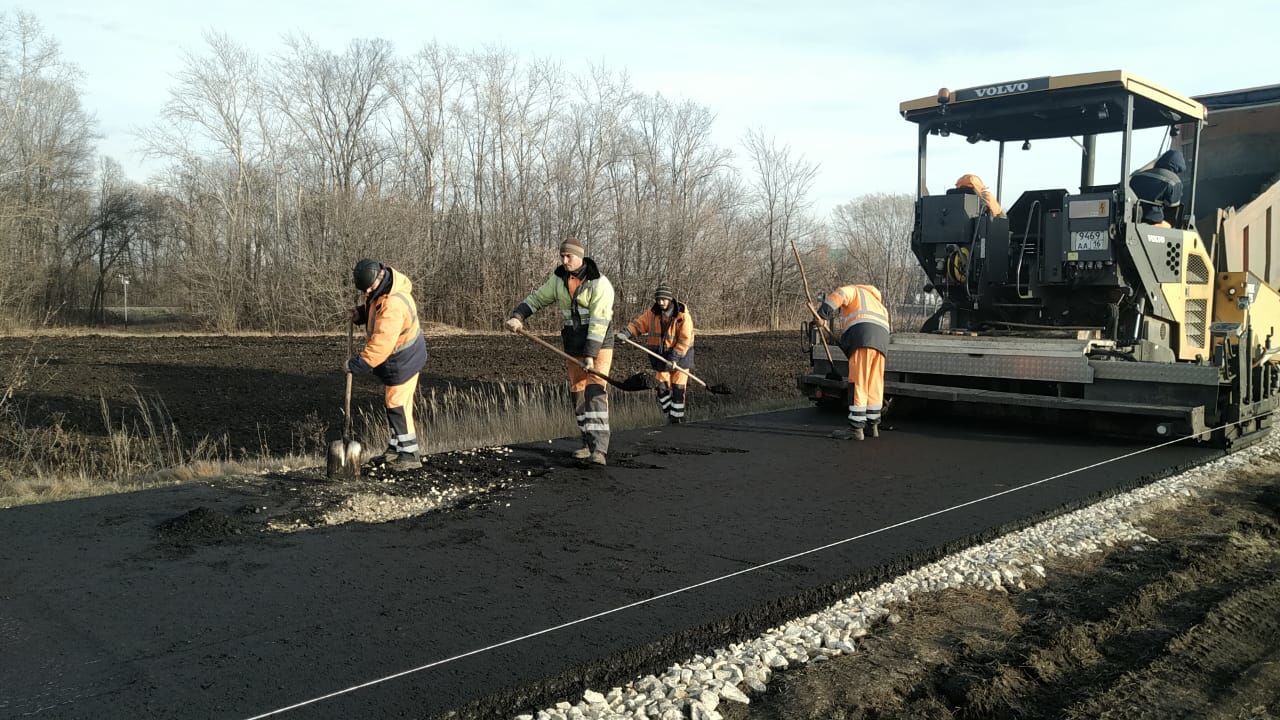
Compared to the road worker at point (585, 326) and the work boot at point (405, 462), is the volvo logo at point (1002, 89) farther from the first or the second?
the work boot at point (405, 462)

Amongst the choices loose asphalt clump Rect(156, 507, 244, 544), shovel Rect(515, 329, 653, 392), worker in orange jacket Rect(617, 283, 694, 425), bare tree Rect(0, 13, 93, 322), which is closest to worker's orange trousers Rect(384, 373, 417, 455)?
shovel Rect(515, 329, 653, 392)

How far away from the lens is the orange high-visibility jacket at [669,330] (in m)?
9.96

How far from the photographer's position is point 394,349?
266 inches

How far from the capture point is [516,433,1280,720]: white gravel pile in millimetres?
2967

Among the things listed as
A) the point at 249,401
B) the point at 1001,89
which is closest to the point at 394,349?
the point at 1001,89

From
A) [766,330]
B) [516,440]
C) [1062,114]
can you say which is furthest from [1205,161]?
[766,330]

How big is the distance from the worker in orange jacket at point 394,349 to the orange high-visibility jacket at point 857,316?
3.69 m

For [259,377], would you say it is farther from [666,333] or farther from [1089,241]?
[1089,241]

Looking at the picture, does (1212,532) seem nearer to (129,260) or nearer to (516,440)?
(516,440)

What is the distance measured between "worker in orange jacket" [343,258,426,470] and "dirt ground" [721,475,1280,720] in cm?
405

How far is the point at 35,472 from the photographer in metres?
7.96

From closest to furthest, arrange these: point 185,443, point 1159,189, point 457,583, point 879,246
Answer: point 457,583 → point 1159,189 → point 185,443 → point 879,246

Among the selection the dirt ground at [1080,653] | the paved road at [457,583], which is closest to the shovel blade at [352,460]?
the paved road at [457,583]

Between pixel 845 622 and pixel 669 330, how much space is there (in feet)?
21.3
